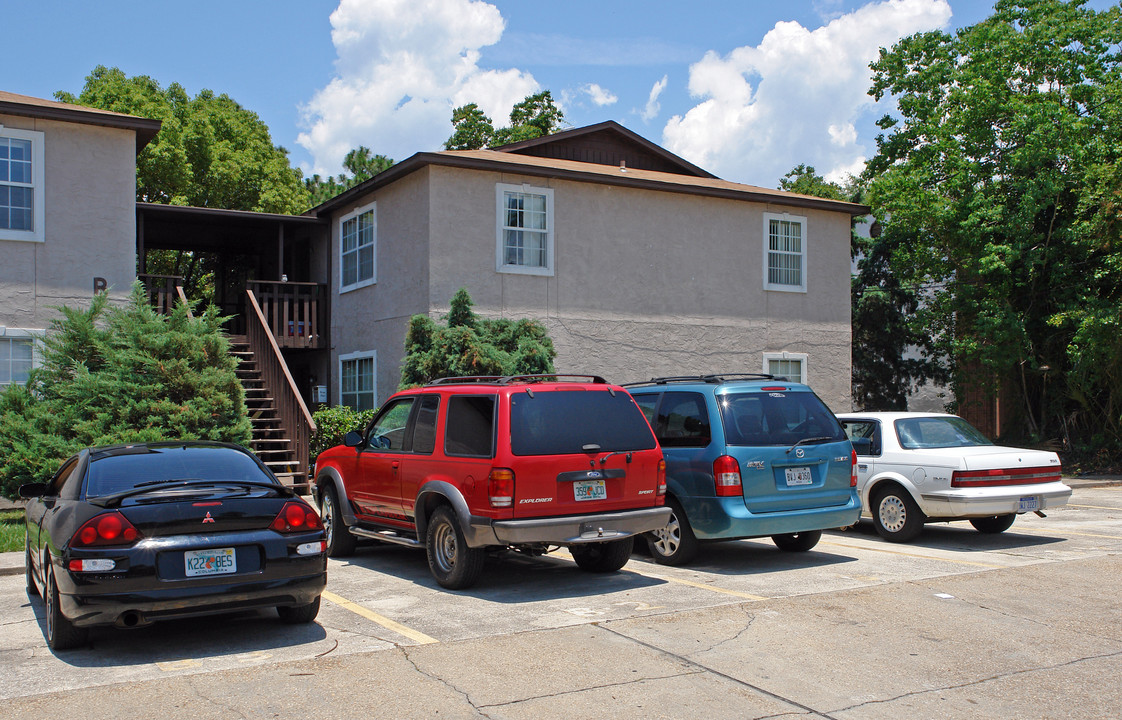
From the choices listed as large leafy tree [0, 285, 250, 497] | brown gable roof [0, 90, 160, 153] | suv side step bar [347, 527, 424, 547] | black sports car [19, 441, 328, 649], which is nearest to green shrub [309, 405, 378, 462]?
large leafy tree [0, 285, 250, 497]

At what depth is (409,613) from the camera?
7363 mm

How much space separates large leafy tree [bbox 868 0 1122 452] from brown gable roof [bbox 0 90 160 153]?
654 inches

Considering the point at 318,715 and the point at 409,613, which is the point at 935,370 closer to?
the point at 409,613

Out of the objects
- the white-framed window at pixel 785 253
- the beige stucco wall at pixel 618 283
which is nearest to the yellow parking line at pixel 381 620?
the beige stucco wall at pixel 618 283

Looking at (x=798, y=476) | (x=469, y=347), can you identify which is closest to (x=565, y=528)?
(x=798, y=476)

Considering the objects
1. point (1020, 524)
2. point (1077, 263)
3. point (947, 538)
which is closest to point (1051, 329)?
point (1077, 263)

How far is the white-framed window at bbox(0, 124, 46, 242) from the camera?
1489cm

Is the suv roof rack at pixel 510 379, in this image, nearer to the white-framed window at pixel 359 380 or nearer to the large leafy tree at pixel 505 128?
the white-framed window at pixel 359 380

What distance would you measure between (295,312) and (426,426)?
1192 centimetres

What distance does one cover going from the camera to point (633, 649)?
6.22 m

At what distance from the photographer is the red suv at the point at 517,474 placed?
779 cm

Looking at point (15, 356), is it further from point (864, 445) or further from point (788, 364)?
point (788, 364)

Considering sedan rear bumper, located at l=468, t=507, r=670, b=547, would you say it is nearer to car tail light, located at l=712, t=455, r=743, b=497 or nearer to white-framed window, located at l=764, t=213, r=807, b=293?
car tail light, located at l=712, t=455, r=743, b=497

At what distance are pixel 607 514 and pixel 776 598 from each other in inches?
60.5
